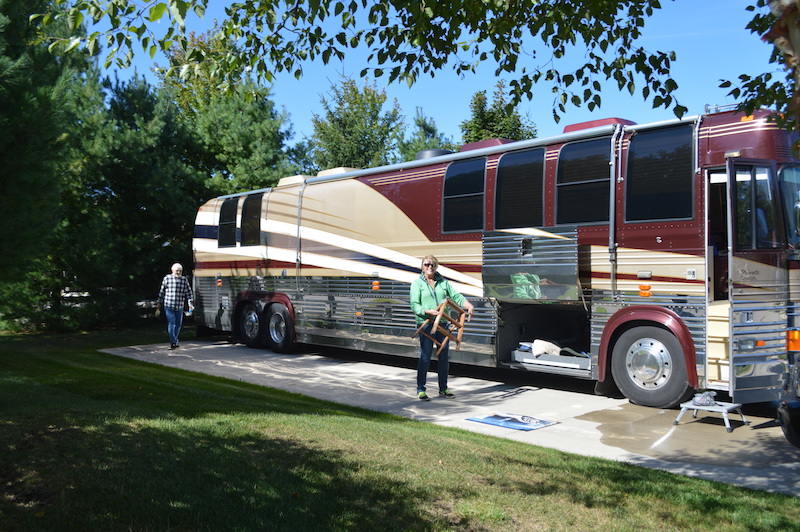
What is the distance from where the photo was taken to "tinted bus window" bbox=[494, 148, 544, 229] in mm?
10188

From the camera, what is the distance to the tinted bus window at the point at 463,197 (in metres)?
11.0

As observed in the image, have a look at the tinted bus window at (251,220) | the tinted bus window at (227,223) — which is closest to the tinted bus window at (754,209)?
the tinted bus window at (251,220)

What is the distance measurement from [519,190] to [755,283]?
11.4ft

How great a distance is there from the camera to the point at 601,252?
937 centimetres

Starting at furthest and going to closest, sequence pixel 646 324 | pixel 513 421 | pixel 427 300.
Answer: pixel 427 300 < pixel 646 324 < pixel 513 421

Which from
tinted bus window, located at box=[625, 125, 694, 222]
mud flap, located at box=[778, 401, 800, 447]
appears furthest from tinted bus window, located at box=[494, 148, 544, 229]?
mud flap, located at box=[778, 401, 800, 447]

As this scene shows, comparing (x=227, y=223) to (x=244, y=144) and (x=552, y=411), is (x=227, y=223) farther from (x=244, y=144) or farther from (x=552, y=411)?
(x=552, y=411)

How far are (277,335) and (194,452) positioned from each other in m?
9.88

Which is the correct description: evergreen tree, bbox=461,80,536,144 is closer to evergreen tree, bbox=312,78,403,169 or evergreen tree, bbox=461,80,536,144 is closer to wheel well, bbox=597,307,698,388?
evergreen tree, bbox=312,78,403,169

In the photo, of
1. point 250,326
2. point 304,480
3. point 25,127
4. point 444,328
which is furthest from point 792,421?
point 250,326

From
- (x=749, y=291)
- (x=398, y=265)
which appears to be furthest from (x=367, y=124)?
(x=749, y=291)

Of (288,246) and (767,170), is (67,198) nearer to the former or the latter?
(288,246)

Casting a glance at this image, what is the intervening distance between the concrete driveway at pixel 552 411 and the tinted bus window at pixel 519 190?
2511 mm

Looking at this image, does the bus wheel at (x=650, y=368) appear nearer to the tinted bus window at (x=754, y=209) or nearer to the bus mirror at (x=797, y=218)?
the tinted bus window at (x=754, y=209)
